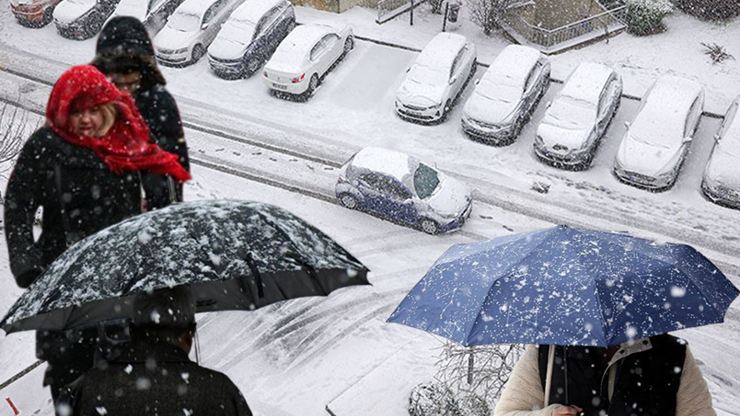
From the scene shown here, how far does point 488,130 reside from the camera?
18.0m

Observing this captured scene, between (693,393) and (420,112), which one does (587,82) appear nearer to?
(420,112)

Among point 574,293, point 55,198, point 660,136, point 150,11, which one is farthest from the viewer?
point 150,11

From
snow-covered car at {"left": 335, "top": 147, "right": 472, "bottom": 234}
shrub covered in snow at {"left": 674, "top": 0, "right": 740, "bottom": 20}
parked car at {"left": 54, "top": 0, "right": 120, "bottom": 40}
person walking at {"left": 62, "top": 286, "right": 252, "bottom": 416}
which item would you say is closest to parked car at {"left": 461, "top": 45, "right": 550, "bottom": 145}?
snow-covered car at {"left": 335, "top": 147, "right": 472, "bottom": 234}

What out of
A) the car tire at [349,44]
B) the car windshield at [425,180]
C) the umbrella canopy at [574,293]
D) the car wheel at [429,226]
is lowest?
the car wheel at [429,226]

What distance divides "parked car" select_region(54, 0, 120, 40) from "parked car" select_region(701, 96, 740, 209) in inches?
715

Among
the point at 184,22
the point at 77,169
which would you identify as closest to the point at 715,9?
the point at 184,22

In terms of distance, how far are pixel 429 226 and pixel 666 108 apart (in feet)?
22.8

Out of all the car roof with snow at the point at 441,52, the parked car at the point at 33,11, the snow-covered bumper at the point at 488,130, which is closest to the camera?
the snow-covered bumper at the point at 488,130

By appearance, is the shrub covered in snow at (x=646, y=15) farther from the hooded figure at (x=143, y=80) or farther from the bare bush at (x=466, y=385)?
the hooded figure at (x=143, y=80)

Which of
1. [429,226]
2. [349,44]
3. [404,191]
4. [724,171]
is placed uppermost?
[349,44]

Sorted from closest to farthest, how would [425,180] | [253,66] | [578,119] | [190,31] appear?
1. [425,180]
2. [578,119]
3. [253,66]
4. [190,31]

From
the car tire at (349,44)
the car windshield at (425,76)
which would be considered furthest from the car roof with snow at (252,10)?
the car windshield at (425,76)

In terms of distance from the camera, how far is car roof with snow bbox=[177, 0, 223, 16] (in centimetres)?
2164

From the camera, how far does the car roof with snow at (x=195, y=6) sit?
21641 millimetres
